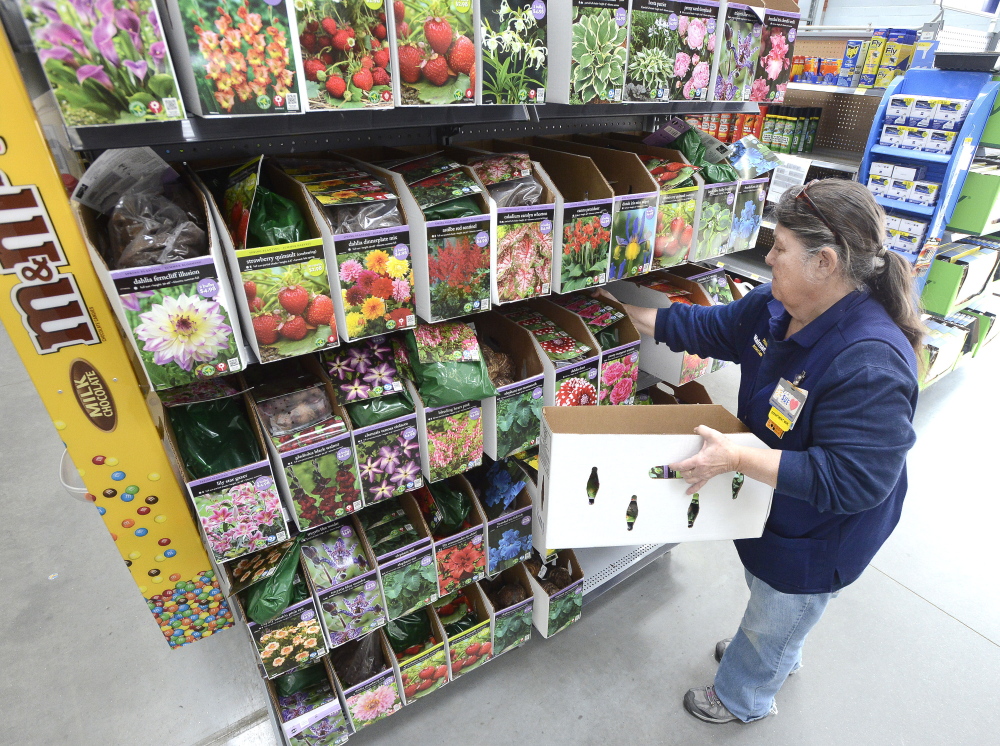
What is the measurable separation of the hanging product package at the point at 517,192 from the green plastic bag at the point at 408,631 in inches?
56.4

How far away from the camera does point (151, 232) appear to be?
3.45 feet

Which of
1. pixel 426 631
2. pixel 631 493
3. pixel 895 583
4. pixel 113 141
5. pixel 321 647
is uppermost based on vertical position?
pixel 113 141

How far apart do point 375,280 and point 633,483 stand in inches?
31.0

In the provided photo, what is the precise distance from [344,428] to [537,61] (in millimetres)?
939

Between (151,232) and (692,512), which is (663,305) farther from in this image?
(151,232)

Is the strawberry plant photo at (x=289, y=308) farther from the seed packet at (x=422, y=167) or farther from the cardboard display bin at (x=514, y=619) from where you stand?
the cardboard display bin at (x=514, y=619)

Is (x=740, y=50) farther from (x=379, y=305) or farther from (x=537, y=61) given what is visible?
(x=379, y=305)

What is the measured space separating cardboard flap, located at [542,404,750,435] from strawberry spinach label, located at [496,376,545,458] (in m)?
0.18

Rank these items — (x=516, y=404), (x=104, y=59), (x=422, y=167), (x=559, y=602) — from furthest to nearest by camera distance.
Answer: (x=559, y=602) < (x=516, y=404) < (x=422, y=167) < (x=104, y=59)

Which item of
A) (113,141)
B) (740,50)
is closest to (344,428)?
(113,141)

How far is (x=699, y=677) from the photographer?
215 centimetres

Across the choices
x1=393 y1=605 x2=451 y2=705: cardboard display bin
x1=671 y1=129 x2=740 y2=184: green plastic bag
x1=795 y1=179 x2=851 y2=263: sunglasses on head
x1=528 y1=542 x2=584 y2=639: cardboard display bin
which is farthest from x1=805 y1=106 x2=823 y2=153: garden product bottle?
x1=393 y1=605 x2=451 y2=705: cardboard display bin

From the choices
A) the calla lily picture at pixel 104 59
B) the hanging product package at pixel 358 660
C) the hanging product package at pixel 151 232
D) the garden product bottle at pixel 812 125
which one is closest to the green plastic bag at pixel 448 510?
the hanging product package at pixel 358 660

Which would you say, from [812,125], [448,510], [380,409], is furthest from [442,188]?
[812,125]
